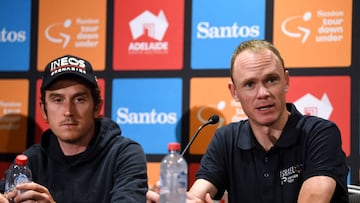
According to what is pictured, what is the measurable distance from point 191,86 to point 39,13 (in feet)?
3.48

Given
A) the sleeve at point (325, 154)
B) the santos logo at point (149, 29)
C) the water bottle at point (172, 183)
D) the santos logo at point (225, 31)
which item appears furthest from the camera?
the santos logo at point (149, 29)

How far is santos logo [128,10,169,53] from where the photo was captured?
2.93 metres

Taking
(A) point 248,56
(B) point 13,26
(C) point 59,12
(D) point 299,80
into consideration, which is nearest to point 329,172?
(A) point 248,56

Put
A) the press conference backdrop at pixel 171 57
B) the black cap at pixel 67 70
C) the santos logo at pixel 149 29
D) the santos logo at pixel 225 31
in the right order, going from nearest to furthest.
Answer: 1. the black cap at pixel 67 70
2. the press conference backdrop at pixel 171 57
3. the santos logo at pixel 225 31
4. the santos logo at pixel 149 29

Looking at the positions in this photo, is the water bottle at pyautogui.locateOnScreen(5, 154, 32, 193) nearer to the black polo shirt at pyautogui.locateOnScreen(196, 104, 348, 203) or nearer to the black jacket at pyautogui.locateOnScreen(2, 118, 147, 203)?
the black jacket at pyautogui.locateOnScreen(2, 118, 147, 203)

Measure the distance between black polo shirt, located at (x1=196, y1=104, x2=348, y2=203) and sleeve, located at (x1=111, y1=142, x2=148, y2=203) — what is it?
10.2 inches

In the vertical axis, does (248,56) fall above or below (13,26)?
below

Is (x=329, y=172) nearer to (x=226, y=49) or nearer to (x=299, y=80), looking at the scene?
(x=299, y=80)

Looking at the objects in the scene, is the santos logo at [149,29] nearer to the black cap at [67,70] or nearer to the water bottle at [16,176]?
the black cap at [67,70]

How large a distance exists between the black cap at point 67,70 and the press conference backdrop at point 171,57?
0.94 meters

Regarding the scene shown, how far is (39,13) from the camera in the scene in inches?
122

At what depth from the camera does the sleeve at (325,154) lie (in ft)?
5.93

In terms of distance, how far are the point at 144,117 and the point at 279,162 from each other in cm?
115

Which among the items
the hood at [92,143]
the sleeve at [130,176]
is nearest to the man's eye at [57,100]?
the hood at [92,143]
